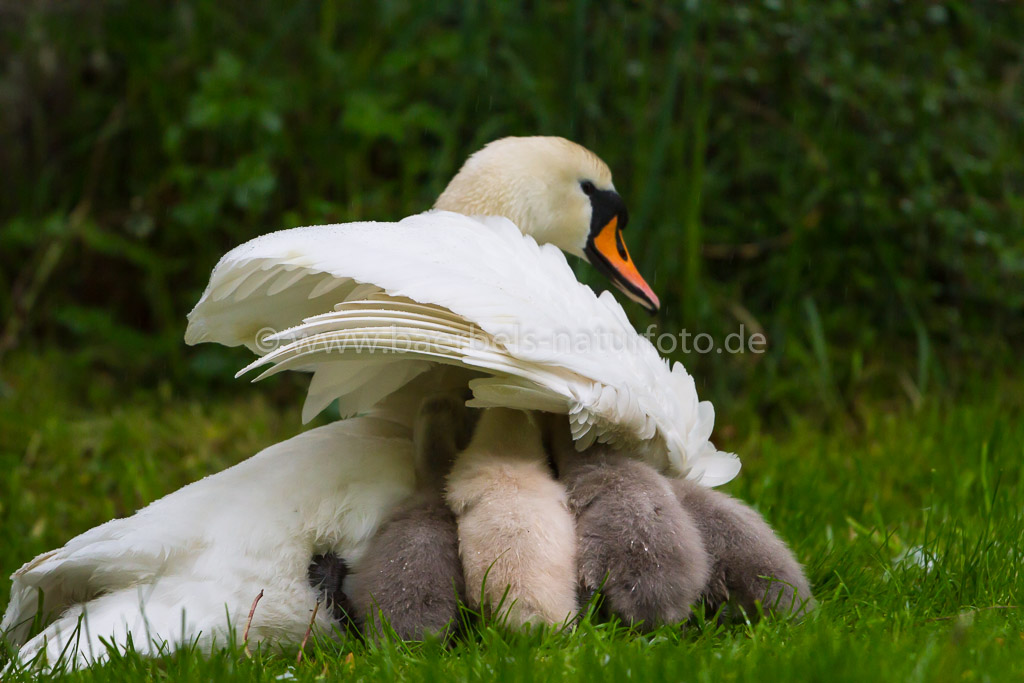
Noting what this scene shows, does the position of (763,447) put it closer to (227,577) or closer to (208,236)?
(227,577)

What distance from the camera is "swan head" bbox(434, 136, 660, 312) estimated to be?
8.34ft

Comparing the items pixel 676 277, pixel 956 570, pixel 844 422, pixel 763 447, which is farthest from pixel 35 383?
pixel 956 570

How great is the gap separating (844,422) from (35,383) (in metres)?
3.32

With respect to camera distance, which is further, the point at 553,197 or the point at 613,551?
the point at 553,197

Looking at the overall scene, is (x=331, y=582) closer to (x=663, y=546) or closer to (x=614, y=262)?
(x=663, y=546)

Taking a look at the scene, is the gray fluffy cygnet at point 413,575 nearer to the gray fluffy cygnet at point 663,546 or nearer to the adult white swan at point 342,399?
the adult white swan at point 342,399

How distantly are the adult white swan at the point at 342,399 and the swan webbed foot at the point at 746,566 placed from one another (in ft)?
0.46

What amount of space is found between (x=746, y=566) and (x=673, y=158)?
2566 mm

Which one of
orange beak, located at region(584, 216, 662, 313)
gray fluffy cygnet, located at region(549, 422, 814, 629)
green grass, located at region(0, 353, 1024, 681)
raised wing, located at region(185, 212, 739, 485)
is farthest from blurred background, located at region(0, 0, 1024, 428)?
gray fluffy cygnet, located at region(549, 422, 814, 629)

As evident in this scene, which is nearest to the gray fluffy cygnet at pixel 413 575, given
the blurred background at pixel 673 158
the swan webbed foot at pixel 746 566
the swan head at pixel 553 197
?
the swan webbed foot at pixel 746 566

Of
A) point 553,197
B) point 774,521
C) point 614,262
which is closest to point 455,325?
point 553,197

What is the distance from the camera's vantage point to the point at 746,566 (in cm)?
207

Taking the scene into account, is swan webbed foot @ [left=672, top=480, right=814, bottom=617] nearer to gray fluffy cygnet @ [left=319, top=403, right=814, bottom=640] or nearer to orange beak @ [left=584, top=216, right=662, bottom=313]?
gray fluffy cygnet @ [left=319, top=403, right=814, bottom=640]

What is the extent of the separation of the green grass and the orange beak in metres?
0.69
